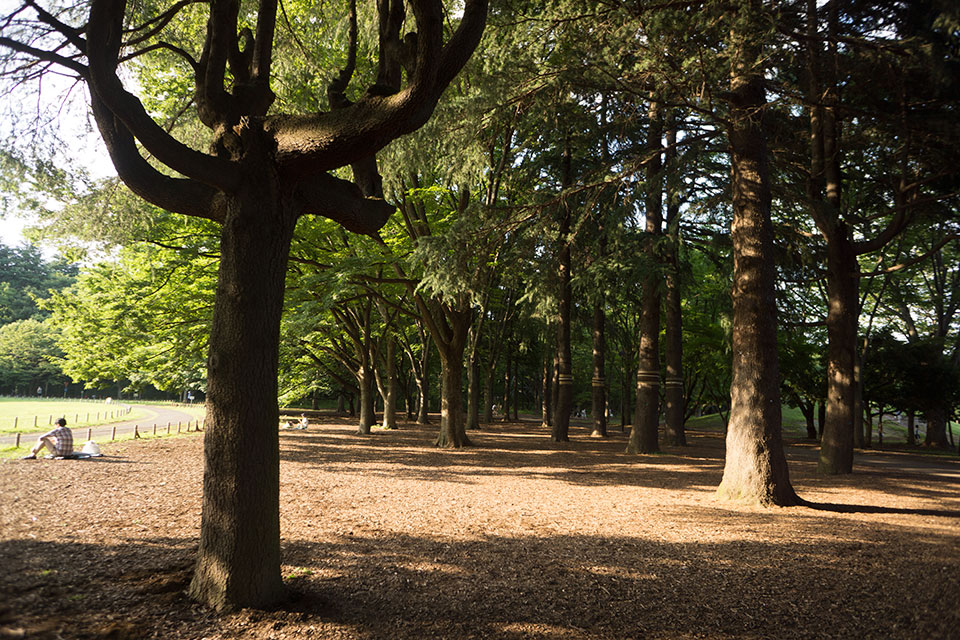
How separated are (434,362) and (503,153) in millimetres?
22706

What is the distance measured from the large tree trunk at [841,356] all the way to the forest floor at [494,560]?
1649 millimetres

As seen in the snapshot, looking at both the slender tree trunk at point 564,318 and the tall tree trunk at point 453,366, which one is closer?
the tall tree trunk at point 453,366

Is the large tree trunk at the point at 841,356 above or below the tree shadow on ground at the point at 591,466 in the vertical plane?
above

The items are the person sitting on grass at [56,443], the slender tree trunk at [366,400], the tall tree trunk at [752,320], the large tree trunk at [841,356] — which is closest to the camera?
the tall tree trunk at [752,320]

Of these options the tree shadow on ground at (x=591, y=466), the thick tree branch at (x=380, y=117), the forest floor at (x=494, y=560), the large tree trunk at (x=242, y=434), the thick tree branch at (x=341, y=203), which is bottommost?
the tree shadow on ground at (x=591, y=466)

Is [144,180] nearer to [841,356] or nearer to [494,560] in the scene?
[494,560]

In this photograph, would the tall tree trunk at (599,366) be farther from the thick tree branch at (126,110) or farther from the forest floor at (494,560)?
the thick tree branch at (126,110)

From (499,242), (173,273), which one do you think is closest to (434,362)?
(173,273)

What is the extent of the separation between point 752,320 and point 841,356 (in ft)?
16.2

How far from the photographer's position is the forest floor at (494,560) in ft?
12.0

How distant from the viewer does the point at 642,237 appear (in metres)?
15.7

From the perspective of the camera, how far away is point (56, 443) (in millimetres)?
11273

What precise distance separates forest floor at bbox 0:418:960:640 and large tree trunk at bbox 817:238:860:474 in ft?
5.41

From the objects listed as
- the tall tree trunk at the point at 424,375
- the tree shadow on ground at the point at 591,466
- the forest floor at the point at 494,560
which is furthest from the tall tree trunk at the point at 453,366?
the tall tree trunk at the point at 424,375
